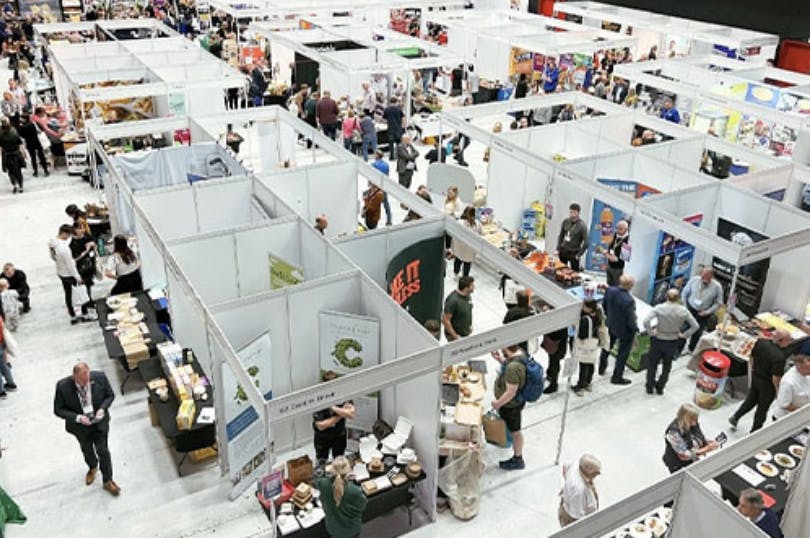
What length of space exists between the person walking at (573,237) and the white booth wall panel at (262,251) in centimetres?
352

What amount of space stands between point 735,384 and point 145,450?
6057 mm

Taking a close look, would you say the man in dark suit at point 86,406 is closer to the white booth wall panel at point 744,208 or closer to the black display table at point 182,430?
the black display table at point 182,430

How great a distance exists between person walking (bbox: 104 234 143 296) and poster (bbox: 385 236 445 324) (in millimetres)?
3071

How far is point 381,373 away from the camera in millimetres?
5312

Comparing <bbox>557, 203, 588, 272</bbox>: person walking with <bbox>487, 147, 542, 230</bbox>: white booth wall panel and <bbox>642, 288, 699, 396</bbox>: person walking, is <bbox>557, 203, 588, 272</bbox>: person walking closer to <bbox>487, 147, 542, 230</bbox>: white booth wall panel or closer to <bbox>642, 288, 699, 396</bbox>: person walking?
<bbox>487, 147, 542, 230</bbox>: white booth wall panel

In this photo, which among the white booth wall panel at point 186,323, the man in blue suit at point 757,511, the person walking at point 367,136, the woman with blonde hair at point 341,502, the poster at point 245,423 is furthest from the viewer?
the person walking at point 367,136

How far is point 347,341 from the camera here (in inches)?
261

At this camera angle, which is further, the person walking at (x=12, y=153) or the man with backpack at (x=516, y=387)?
the person walking at (x=12, y=153)

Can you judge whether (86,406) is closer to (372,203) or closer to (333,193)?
(333,193)

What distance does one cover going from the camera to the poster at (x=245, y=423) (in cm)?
612

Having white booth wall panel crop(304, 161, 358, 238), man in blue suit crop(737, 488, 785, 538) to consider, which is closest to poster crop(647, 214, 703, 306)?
white booth wall panel crop(304, 161, 358, 238)

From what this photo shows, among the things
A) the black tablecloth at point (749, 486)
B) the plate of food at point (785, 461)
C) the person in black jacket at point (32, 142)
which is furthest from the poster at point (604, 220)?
the person in black jacket at point (32, 142)

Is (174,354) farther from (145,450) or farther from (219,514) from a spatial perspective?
(219,514)

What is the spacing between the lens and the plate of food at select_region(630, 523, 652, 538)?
536 centimetres
